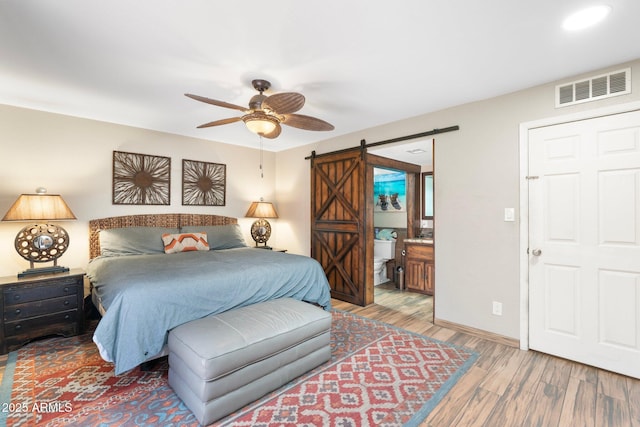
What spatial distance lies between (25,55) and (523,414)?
14.2 ft

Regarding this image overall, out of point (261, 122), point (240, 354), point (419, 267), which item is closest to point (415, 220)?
point (419, 267)

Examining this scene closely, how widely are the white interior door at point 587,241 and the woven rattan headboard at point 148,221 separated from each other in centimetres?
421

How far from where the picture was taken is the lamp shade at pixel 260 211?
4848mm

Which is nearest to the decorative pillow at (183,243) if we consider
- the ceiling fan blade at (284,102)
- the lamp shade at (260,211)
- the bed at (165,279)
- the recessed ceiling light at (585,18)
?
the bed at (165,279)

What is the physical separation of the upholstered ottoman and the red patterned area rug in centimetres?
9

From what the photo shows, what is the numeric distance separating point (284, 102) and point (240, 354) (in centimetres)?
184

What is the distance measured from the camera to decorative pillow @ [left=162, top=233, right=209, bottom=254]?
3.73 metres

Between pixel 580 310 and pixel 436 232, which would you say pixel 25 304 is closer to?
pixel 436 232

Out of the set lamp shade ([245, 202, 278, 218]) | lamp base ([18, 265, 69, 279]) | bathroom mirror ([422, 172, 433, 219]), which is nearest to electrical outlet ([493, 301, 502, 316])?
bathroom mirror ([422, 172, 433, 219])

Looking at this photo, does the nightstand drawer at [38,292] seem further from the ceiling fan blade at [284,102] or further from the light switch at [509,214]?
the light switch at [509,214]

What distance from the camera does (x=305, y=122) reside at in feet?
9.18

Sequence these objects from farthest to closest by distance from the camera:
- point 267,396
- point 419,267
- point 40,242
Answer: point 419,267 < point 40,242 < point 267,396

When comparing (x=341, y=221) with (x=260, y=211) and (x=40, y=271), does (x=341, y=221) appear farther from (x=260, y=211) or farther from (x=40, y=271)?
(x=40, y=271)

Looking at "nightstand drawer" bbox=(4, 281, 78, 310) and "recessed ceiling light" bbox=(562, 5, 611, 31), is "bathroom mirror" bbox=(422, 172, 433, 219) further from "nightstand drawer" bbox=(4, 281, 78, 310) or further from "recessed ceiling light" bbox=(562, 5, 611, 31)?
"nightstand drawer" bbox=(4, 281, 78, 310)
